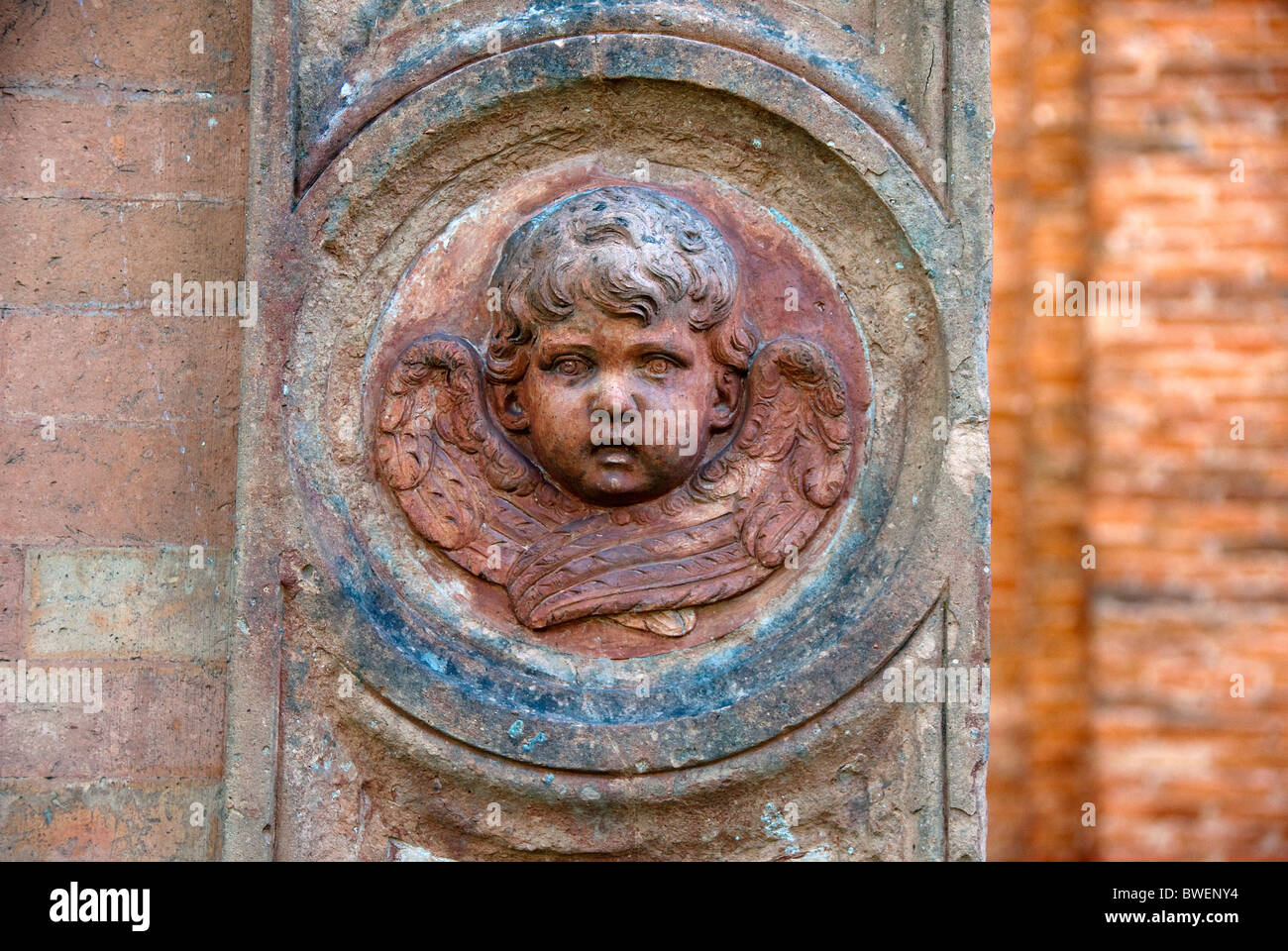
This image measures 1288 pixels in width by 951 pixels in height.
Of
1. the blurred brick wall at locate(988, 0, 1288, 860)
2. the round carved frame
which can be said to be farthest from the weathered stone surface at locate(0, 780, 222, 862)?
the blurred brick wall at locate(988, 0, 1288, 860)

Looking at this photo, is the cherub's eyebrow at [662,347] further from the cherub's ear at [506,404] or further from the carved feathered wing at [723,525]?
the cherub's ear at [506,404]

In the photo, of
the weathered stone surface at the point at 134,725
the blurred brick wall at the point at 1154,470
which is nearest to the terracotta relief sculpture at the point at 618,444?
the weathered stone surface at the point at 134,725

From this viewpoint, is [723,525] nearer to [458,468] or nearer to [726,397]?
[726,397]

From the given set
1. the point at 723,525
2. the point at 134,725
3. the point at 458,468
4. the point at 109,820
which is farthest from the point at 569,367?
the point at 109,820

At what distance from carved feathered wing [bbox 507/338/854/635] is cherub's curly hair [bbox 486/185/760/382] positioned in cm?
14

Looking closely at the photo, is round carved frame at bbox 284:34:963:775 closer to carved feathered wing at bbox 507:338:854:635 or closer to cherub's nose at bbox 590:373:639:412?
carved feathered wing at bbox 507:338:854:635

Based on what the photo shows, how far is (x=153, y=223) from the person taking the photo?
341 centimetres

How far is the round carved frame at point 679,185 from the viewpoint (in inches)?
115

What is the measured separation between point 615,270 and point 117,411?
1.34 m

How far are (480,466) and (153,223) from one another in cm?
108

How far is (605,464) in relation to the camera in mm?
2928

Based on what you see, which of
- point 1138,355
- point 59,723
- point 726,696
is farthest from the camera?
point 1138,355
